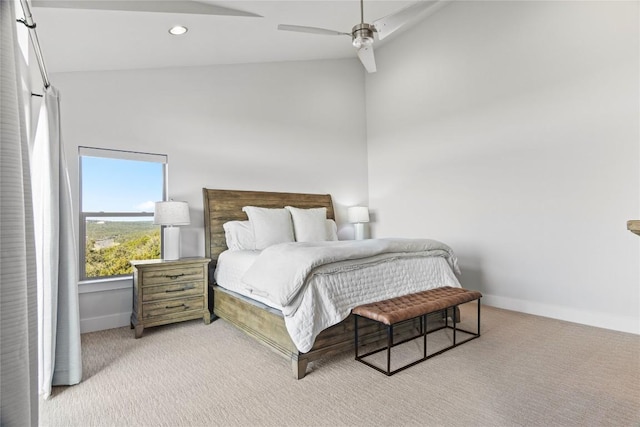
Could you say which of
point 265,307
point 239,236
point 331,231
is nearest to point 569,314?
point 331,231

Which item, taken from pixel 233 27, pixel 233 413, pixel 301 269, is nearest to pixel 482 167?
pixel 301 269

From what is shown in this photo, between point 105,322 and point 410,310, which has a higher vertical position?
point 410,310

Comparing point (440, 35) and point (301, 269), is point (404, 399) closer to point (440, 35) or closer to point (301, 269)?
point (301, 269)

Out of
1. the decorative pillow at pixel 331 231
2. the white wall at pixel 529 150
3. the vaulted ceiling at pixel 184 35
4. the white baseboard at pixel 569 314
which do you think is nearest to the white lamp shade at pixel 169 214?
the vaulted ceiling at pixel 184 35

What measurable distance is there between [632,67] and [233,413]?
4240mm

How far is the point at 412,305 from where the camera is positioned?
2.53 m

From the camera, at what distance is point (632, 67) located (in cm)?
310

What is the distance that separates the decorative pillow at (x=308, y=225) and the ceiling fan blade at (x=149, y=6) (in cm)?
219

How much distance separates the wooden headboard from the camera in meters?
4.01

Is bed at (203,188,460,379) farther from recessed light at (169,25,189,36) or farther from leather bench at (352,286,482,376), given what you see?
recessed light at (169,25,189,36)

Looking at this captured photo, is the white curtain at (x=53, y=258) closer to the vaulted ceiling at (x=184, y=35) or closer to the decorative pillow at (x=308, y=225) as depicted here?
the vaulted ceiling at (x=184, y=35)

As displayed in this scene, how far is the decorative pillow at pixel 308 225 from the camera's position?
419cm

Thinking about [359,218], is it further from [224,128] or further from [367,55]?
[367,55]

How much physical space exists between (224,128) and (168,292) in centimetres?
209
